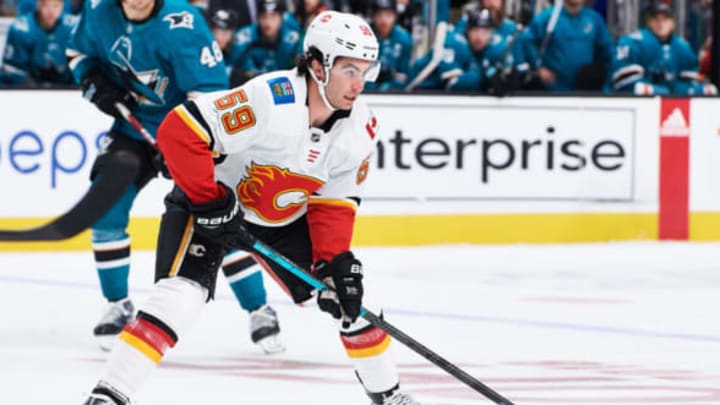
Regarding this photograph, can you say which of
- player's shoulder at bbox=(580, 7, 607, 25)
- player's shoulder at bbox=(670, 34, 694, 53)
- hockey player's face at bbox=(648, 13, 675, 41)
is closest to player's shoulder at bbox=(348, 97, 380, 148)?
player's shoulder at bbox=(580, 7, 607, 25)

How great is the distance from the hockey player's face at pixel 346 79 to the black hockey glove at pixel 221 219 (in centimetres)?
33

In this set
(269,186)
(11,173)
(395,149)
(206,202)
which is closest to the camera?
(206,202)

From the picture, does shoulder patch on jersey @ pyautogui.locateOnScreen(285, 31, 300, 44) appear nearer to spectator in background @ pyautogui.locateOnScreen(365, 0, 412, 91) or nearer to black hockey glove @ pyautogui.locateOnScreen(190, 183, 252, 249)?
spectator in background @ pyautogui.locateOnScreen(365, 0, 412, 91)

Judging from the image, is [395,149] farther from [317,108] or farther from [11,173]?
[317,108]

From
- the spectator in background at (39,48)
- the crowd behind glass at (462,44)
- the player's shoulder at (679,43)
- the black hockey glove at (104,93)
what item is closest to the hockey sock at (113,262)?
the black hockey glove at (104,93)

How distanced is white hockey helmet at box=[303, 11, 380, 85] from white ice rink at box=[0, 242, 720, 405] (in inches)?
38.4

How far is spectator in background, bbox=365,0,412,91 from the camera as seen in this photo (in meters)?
8.15

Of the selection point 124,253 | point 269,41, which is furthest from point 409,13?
point 124,253

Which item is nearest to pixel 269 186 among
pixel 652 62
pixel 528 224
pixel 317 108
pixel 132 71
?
pixel 317 108

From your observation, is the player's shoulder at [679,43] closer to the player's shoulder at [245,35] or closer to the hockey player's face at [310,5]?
the hockey player's face at [310,5]

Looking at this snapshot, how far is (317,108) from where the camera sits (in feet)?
11.6

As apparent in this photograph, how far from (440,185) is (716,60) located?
194 cm

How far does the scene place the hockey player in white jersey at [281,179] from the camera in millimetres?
3416

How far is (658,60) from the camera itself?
860cm
